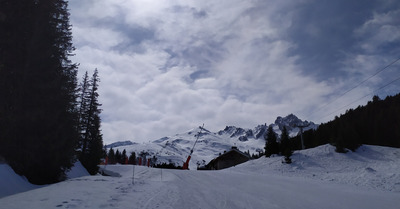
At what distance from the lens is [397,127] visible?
153ft

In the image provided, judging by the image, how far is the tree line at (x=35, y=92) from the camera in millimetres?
12938

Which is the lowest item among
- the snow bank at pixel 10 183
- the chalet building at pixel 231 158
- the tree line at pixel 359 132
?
the snow bank at pixel 10 183

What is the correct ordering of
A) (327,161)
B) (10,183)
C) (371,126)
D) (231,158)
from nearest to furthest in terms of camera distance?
(10,183), (327,161), (371,126), (231,158)

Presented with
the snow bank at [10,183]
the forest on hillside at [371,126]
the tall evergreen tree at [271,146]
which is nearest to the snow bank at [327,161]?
the forest on hillside at [371,126]

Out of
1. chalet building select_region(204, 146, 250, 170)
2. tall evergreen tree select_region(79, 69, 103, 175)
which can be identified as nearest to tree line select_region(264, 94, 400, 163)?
chalet building select_region(204, 146, 250, 170)

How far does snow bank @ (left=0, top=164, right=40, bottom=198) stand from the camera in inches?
397

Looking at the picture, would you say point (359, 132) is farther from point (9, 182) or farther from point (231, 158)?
point (9, 182)

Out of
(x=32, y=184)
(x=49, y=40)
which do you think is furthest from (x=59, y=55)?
(x=32, y=184)

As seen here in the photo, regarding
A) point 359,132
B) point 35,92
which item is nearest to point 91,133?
point 35,92

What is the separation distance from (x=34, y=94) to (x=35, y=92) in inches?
5.5

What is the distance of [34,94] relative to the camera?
13.9 meters

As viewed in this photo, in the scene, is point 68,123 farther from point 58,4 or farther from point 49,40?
point 58,4

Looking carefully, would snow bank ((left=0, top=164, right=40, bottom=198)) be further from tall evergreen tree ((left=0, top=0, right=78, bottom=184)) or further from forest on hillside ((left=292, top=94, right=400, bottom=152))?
forest on hillside ((left=292, top=94, right=400, bottom=152))

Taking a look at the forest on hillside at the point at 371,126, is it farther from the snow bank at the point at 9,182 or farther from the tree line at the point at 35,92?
the snow bank at the point at 9,182
